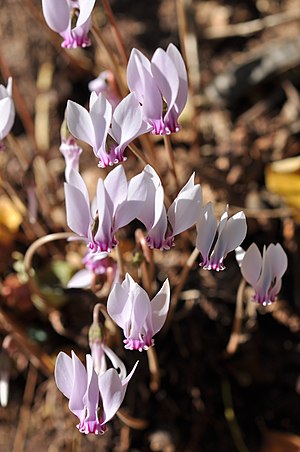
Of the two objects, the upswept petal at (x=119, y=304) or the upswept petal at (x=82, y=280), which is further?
the upswept petal at (x=82, y=280)

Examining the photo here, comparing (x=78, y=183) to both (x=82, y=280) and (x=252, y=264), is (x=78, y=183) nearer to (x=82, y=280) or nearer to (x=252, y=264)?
(x=252, y=264)

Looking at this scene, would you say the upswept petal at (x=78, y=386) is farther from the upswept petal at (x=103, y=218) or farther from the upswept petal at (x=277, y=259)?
the upswept petal at (x=277, y=259)

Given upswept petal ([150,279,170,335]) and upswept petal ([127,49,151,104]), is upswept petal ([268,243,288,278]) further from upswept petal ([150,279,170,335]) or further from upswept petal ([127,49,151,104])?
upswept petal ([127,49,151,104])

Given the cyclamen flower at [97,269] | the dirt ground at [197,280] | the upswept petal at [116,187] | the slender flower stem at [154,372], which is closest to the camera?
the upswept petal at [116,187]

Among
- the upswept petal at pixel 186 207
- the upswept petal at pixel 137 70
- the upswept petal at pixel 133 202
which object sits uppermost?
the upswept petal at pixel 137 70

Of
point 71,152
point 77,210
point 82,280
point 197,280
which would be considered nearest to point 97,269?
point 82,280

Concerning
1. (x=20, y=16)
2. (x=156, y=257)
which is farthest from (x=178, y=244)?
(x=20, y=16)

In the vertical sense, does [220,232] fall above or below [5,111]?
below

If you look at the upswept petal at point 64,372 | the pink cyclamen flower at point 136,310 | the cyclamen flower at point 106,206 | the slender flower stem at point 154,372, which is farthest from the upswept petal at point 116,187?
the slender flower stem at point 154,372
